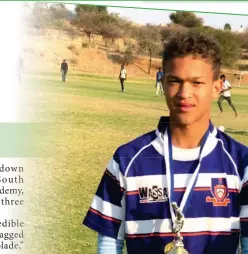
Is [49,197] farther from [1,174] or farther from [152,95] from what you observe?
[152,95]

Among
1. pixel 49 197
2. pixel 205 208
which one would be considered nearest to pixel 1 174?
pixel 49 197

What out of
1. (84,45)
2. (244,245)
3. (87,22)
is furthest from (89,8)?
(244,245)

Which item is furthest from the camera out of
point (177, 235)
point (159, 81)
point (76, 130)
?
point (76, 130)

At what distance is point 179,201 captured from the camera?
170 cm

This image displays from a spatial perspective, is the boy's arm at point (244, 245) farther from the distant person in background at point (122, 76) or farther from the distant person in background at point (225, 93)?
the distant person in background at point (122, 76)

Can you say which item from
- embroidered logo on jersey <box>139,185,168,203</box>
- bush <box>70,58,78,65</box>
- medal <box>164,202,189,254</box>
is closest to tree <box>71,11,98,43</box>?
bush <box>70,58,78,65</box>

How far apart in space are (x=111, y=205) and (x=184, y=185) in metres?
0.29

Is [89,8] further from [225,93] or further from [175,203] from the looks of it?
[175,203]

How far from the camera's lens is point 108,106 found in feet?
6.93

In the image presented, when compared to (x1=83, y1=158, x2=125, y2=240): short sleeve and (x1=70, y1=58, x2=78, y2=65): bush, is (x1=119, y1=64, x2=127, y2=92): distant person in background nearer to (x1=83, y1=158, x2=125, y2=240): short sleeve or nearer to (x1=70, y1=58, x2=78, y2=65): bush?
(x1=70, y1=58, x2=78, y2=65): bush

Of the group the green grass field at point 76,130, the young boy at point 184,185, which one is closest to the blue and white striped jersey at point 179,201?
the young boy at point 184,185

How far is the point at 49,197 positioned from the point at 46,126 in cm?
33

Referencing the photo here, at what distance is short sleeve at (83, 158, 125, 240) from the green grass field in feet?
0.96

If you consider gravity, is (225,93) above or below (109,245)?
above
